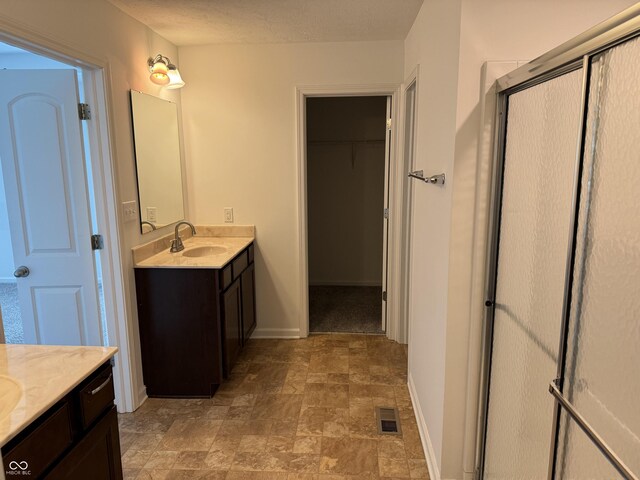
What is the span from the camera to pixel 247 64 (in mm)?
3393

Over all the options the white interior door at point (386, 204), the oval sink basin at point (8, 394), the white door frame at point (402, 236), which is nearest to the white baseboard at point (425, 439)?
the white door frame at point (402, 236)

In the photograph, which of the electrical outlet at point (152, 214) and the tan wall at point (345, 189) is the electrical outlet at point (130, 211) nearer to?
the electrical outlet at point (152, 214)

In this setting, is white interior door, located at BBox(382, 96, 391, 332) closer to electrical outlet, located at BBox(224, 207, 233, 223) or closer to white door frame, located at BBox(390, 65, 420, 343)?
white door frame, located at BBox(390, 65, 420, 343)

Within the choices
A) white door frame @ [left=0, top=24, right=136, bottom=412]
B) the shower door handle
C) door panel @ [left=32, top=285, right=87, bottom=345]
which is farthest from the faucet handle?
the shower door handle

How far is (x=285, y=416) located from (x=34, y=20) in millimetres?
2391

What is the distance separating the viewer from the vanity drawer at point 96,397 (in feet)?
4.41

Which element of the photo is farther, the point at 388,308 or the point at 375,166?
the point at 375,166

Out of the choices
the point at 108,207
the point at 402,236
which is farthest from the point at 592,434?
the point at 402,236

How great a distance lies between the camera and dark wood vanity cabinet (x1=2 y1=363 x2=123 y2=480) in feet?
3.66

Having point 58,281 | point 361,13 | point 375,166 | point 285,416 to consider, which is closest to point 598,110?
point 361,13

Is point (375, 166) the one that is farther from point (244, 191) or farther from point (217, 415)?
point (217, 415)

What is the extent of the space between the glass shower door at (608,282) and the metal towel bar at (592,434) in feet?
0.04

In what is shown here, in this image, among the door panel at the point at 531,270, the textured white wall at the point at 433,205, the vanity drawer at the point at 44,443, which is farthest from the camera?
the textured white wall at the point at 433,205

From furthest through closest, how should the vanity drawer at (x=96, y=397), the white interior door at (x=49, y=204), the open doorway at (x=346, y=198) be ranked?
the open doorway at (x=346, y=198) < the white interior door at (x=49, y=204) < the vanity drawer at (x=96, y=397)
